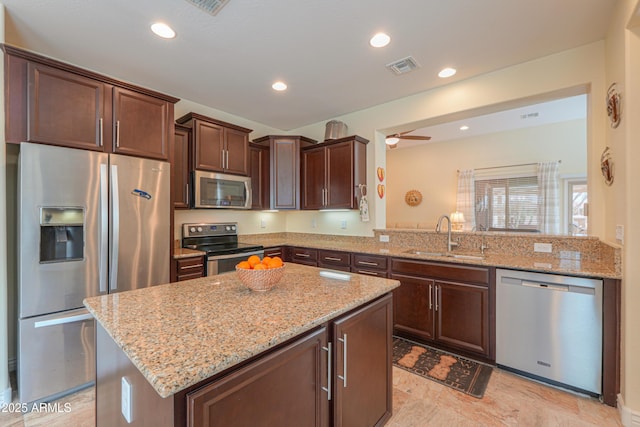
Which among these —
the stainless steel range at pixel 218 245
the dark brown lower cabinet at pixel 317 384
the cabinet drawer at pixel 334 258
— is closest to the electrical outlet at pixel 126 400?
the dark brown lower cabinet at pixel 317 384

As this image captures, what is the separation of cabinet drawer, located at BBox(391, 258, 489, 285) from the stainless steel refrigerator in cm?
234

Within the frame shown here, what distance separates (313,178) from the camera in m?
3.96

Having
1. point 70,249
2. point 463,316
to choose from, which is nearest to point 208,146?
point 70,249

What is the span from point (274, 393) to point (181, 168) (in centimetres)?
276

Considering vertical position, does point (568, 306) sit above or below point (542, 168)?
below

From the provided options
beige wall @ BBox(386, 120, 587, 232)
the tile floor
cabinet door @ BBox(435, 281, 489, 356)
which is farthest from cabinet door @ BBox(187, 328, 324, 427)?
beige wall @ BBox(386, 120, 587, 232)

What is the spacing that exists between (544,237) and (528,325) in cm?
90

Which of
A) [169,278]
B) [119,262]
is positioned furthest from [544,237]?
[119,262]

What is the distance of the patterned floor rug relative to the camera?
220cm

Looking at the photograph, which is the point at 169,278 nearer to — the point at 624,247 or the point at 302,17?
the point at 302,17

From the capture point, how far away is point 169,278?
263 centimetres

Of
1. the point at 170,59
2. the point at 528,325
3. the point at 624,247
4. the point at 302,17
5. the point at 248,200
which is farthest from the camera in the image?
the point at 248,200

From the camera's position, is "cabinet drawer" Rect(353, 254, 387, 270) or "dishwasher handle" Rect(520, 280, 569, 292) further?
"cabinet drawer" Rect(353, 254, 387, 270)

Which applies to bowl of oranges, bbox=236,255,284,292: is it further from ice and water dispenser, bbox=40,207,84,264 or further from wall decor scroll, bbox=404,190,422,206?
wall decor scroll, bbox=404,190,422,206
